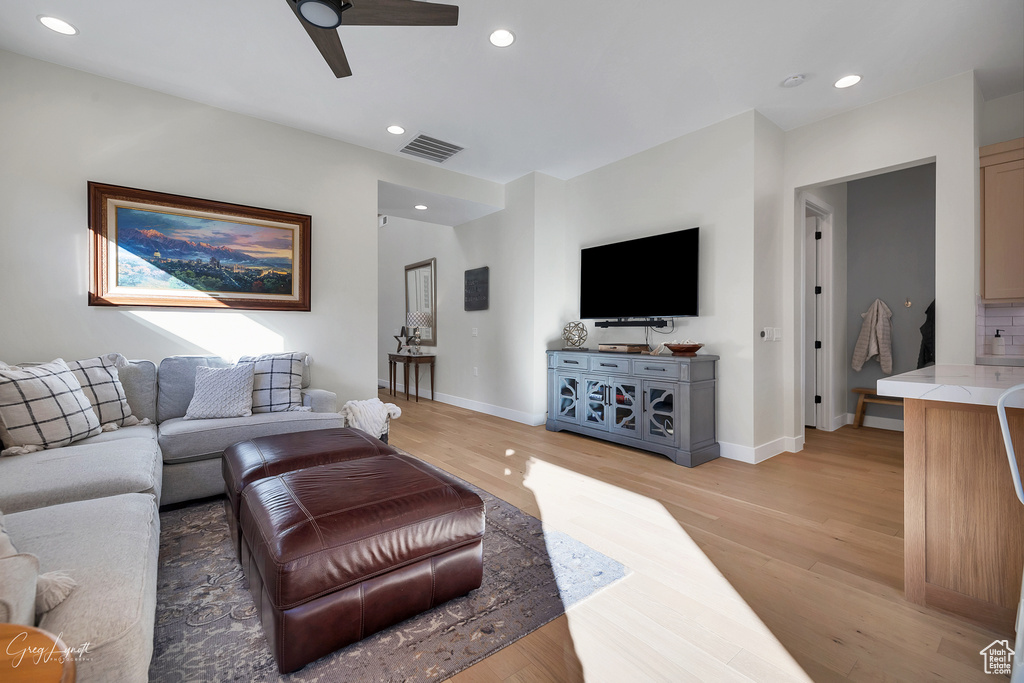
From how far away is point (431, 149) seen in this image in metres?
4.04

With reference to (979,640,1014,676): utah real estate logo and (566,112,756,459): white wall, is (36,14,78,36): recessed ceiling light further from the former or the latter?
(979,640,1014,676): utah real estate logo

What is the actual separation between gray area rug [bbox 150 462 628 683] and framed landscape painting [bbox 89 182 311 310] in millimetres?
1709

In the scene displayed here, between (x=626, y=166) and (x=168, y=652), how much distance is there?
4.44 m

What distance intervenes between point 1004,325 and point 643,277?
2.46m

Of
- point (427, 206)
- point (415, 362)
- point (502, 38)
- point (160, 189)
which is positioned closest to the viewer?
point (502, 38)

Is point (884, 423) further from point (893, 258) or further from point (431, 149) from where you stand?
point (431, 149)

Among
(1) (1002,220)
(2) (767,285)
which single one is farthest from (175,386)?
(1) (1002,220)

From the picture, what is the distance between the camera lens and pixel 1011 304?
10.1 feet

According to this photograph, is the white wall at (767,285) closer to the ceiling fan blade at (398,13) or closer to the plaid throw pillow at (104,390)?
the ceiling fan blade at (398,13)

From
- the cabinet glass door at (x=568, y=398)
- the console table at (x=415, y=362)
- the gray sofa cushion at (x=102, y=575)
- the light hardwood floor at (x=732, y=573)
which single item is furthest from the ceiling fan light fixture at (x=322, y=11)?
the console table at (x=415, y=362)

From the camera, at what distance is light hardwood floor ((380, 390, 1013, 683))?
136 centimetres

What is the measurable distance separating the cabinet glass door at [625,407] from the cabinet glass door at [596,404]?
9cm

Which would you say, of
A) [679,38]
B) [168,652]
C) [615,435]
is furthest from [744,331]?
[168,652]

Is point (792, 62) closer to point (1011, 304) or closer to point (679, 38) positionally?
point (679, 38)
